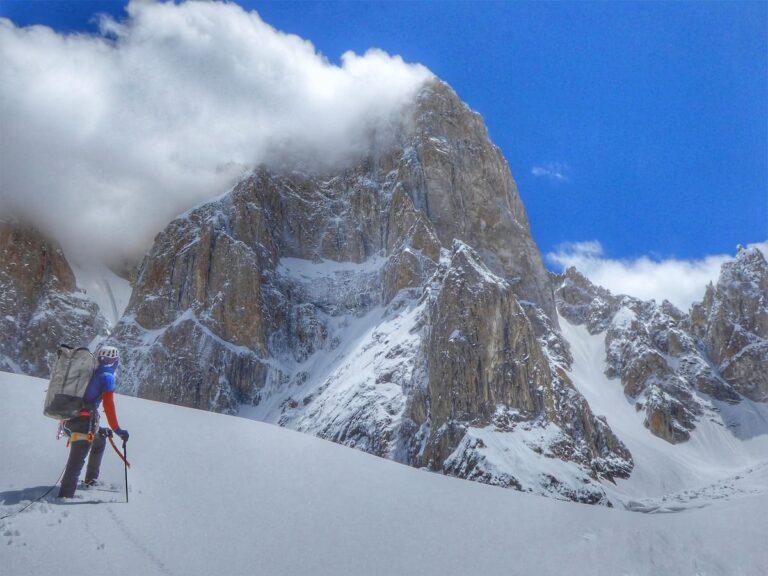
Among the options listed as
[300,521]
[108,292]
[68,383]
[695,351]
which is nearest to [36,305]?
[108,292]

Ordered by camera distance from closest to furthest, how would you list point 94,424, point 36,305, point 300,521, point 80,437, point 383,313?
point 300,521, point 80,437, point 94,424, point 383,313, point 36,305

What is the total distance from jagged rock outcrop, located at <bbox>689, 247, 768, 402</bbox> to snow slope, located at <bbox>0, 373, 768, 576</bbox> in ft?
463

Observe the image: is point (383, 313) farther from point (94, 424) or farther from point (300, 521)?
point (300, 521)

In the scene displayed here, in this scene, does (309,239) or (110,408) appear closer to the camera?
(110,408)

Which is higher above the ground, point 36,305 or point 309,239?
point 309,239

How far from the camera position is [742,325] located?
432ft

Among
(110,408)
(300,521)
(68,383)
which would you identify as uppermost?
(68,383)

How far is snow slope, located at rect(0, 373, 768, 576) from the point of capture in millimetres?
5793

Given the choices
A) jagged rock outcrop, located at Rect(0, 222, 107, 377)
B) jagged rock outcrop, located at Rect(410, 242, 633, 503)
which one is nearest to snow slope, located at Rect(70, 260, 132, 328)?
jagged rock outcrop, located at Rect(0, 222, 107, 377)

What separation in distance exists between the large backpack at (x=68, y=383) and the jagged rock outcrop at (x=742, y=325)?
147m

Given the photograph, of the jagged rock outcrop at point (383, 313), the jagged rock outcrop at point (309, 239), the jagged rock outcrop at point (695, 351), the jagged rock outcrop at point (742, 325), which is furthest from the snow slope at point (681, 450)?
the jagged rock outcrop at point (309, 239)

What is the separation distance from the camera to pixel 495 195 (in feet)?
398

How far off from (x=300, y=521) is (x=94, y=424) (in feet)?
9.85

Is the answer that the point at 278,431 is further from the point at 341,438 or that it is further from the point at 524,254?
the point at 524,254
